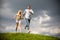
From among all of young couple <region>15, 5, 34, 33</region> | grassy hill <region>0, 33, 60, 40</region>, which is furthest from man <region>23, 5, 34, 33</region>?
grassy hill <region>0, 33, 60, 40</region>

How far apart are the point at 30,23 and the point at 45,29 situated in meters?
0.38

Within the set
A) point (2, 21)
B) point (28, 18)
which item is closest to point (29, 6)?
point (28, 18)

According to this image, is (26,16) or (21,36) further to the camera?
(26,16)

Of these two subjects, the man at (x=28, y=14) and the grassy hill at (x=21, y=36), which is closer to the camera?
the grassy hill at (x=21, y=36)

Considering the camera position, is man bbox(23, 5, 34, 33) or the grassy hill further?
man bbox(23, 5, 34, 33)

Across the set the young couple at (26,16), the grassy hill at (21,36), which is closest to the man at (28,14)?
the young couple at (26,16)

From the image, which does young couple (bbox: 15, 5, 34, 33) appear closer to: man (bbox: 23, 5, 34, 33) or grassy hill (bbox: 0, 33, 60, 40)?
man (bbox: 23, 5, 34, 33)

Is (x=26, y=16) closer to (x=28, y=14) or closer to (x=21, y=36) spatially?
(x=28, y=14)

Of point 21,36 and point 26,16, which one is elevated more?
point 26,16

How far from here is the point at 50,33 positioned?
6137mm

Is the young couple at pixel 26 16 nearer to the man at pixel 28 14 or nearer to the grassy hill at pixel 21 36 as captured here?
the man at pixel 28 14

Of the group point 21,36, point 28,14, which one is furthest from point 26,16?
point 21,36

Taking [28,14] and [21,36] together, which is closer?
[21,36]

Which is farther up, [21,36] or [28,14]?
[28,14]
